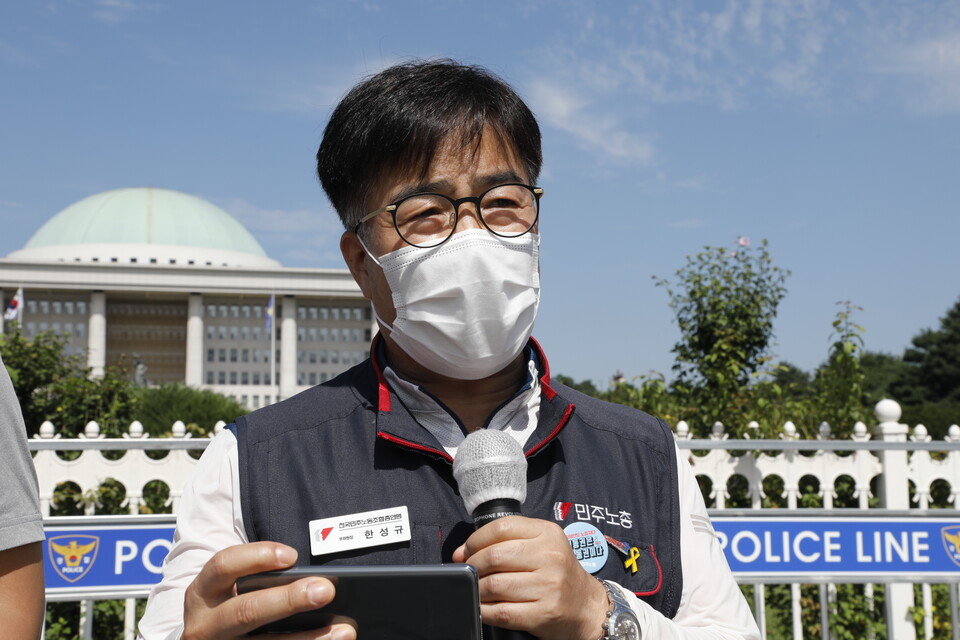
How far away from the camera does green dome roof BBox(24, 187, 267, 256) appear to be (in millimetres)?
86688

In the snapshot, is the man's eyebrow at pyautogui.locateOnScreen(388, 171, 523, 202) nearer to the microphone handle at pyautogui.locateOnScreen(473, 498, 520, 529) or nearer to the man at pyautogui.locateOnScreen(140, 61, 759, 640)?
the man at pyautogui.locateOnScreen(140, 61, 759, 640)

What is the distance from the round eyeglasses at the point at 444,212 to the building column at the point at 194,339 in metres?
74.8

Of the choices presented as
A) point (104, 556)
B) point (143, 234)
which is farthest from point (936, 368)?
point (143, 234)

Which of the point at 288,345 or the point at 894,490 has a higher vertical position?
the point at 288,345

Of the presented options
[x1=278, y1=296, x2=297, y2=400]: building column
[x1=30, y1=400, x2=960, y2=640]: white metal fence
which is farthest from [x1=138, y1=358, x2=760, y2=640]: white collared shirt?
[x1=278, y1=296, x2=297, y2=400]: building column

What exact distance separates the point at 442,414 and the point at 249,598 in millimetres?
623

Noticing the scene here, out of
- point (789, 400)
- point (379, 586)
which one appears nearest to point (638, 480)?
point (379, 586)

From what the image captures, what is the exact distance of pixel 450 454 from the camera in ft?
5.21

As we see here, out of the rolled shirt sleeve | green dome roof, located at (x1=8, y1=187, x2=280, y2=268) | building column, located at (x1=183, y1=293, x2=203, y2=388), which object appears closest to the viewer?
the rolled shirt sleeve

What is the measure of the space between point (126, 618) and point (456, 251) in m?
3.88

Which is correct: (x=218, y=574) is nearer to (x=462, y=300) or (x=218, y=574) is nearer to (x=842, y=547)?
(x=462, y=300)

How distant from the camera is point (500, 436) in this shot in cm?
141

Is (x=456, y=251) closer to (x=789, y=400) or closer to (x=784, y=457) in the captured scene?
(x=784, y=457)

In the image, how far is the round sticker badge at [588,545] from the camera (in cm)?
153
